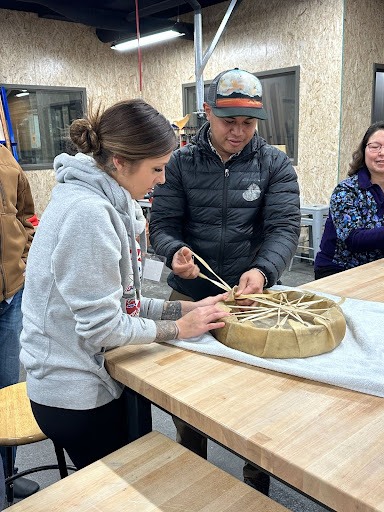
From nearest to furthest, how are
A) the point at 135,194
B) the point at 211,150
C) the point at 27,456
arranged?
the point at 135,194 < the point at 211,150 < the point at 27,456

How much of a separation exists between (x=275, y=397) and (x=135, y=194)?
2.04 feet

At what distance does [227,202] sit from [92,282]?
2.82 feet

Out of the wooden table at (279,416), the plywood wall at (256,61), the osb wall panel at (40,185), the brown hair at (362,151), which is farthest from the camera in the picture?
the osb wall panel at (40,185)

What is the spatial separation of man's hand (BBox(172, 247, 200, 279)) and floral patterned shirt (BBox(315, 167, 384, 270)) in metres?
0.91

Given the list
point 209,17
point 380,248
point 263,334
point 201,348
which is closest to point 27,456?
point 201,348

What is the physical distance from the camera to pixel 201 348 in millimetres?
1204

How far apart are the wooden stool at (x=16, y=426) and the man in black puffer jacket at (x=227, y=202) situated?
0.53 metres

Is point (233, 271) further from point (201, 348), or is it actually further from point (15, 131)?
point (15, 131)

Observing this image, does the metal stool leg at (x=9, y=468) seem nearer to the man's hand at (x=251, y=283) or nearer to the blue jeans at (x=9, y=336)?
the blue jeans at (x=9, y=336)

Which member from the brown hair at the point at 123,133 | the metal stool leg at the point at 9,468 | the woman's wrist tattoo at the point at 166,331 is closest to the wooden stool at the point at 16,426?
the metal stool leg at the point at 9,468

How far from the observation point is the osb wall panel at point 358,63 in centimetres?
523

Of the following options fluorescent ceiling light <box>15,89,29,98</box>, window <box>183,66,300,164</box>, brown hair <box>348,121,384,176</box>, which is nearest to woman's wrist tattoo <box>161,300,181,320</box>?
brown hair <box>348,121,384,176</box>

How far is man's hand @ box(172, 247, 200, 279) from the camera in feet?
5.29

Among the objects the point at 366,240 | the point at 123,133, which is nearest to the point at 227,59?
the point at 366,240
